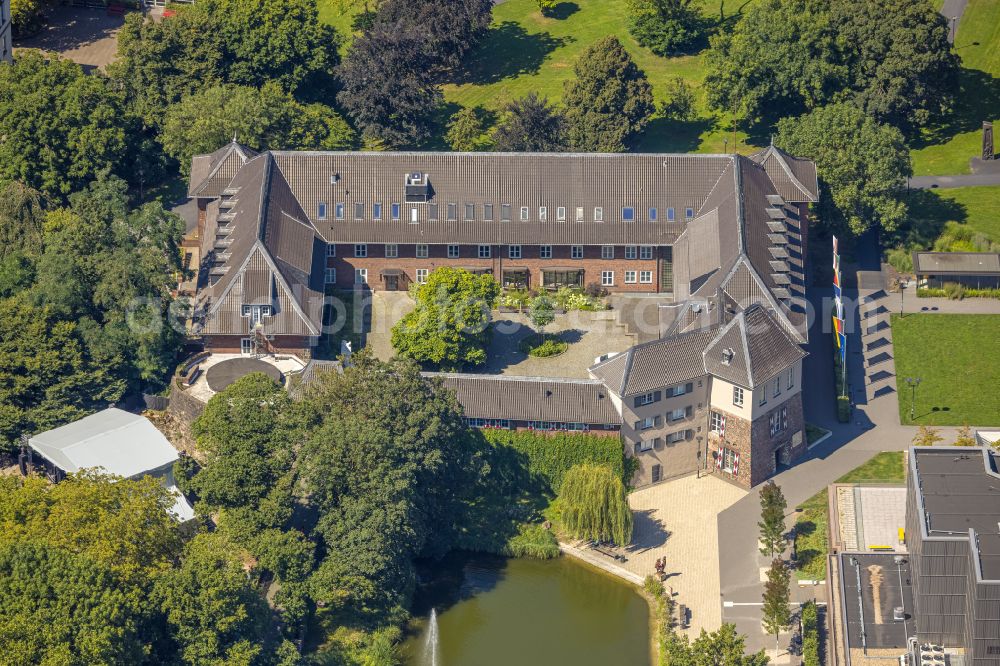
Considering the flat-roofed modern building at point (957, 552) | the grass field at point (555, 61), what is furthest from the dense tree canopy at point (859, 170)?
the flat-roofed modern building at point (957, 552)

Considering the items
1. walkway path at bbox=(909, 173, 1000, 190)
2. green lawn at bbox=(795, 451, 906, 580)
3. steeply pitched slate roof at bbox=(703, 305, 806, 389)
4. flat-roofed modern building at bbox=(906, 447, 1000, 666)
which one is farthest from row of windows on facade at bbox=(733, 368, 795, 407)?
walkway path at bbox=(909, 173, 1000, 190)

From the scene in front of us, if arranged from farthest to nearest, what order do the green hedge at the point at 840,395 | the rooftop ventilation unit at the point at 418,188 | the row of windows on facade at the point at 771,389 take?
the rooftop ventilation unit at the point at 418,188
the green hedge at the point at 840,395
the row of windows on facade at the point at 771,389

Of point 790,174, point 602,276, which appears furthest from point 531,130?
point 790,174

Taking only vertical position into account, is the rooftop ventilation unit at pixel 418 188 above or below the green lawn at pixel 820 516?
above

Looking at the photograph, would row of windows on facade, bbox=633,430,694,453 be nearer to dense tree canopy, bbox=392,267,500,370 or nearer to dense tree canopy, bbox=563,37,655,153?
dense tree canopy, bbox=392,267,500,370

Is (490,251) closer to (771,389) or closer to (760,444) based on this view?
(771,389)

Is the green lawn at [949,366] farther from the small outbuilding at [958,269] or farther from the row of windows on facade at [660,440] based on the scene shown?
the row of windows on facade at [660,440]

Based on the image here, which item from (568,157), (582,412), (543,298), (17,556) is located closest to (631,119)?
(568,157)
